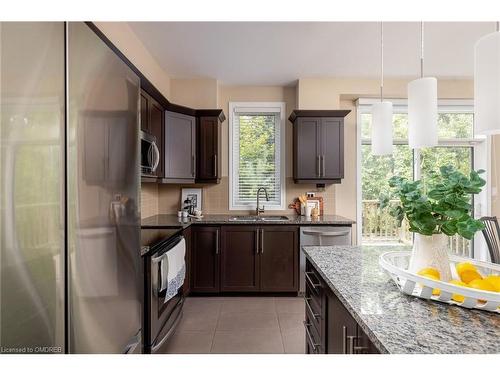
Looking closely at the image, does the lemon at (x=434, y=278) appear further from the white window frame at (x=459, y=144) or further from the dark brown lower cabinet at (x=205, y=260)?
the white window frame at (x=459, y=144)

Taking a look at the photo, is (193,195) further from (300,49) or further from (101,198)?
(101,198)

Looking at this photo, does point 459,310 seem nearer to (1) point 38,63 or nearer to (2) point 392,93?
(1) point 38,63

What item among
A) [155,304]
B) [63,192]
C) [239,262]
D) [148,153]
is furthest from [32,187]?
[239,262]

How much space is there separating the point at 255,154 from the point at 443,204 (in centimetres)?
334

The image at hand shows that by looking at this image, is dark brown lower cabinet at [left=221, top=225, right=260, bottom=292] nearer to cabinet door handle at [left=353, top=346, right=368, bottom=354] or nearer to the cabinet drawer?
the cabinet drawer

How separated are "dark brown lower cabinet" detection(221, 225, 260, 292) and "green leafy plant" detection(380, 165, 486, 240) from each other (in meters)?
2.55

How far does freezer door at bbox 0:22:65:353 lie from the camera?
722 millimetres

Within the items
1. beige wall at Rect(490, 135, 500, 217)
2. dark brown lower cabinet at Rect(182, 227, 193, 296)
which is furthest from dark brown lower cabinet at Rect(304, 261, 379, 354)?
beige wall at Rect(490, 135, 500, 217)

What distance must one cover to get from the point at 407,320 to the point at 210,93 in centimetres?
377

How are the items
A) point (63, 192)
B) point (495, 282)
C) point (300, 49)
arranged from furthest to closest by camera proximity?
point (300, 49) → point (495, 282) → point (63, 192)

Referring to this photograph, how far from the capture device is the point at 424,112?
1.35 m
